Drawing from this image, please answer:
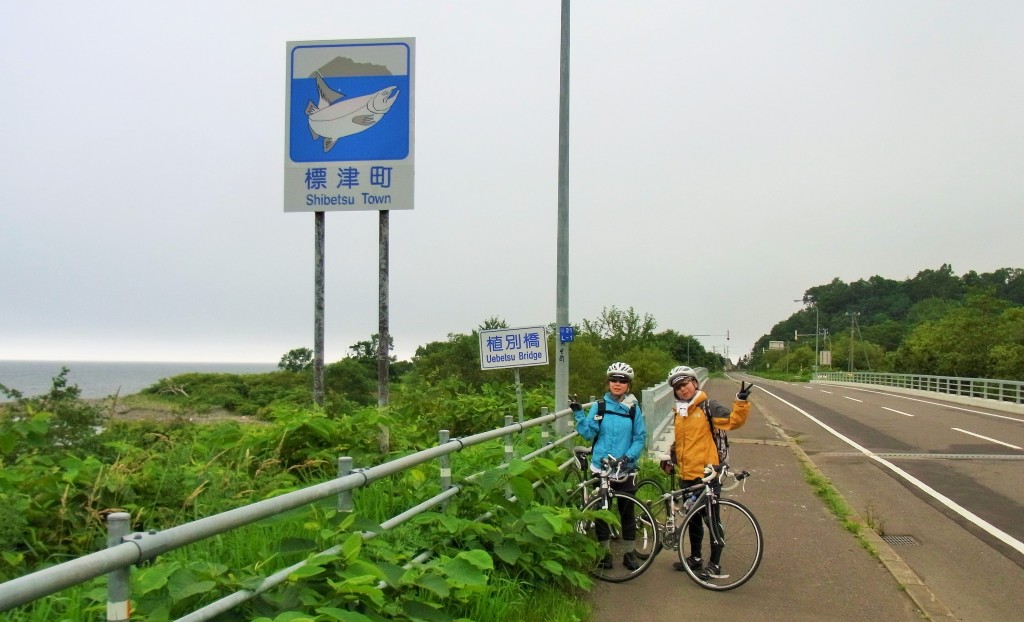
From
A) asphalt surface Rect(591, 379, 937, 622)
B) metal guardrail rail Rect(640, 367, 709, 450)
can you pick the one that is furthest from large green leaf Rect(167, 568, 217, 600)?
metal guardrail rail Rect(640, 367, 709, 450)

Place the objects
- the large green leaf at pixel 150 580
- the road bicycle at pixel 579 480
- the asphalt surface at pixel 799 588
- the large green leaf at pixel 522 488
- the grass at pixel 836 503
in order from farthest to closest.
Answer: the grass at pixel 836 503 < the road bicycle at pixel 579 480 < the asphalt surface at pixel 799 588 < the large green leaf at pixel 522 488 < the large green leaf at pixel 150 580

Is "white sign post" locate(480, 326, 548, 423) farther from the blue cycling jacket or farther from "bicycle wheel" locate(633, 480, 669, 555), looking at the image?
the blue cycling jacket

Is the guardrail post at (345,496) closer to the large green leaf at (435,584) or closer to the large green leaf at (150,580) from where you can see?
the large green leaf at (435,584)

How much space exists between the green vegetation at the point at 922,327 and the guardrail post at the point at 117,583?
2272 inches

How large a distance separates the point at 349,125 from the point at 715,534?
24.4ft

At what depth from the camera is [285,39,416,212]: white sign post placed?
10570mm

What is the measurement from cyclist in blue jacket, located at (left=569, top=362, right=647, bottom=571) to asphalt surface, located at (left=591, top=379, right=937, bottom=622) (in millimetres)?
596

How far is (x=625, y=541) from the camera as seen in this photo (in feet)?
19.9

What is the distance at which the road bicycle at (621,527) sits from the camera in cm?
600

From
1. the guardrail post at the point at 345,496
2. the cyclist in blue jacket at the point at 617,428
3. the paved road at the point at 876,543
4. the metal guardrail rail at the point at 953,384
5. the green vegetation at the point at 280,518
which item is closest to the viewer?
the green vegetation at the point at 280,518

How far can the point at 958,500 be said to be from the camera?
388 inches

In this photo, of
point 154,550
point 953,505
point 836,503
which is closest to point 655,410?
point 836,503

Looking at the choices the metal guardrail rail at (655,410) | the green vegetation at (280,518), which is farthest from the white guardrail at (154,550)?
the metal guardrail rail at (655,410)

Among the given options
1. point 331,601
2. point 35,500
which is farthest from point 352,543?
point 35,500
